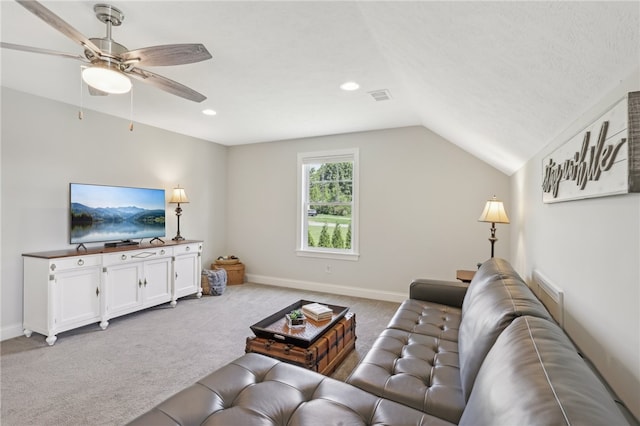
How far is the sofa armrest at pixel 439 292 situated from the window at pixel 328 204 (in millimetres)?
1835

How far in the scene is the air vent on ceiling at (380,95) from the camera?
9.77ft

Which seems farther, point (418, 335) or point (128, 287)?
point (128, 287)

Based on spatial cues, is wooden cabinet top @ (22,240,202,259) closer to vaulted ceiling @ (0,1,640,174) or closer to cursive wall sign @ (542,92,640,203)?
vaulted ceiling @ (0,1,640,174)

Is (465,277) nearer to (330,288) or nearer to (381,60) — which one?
(330,288)

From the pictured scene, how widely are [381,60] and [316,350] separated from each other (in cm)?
222

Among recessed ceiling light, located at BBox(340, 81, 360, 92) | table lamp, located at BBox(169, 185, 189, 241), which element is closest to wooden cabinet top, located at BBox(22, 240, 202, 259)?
table lamp, located at BBox(169, 185, 189, 241)

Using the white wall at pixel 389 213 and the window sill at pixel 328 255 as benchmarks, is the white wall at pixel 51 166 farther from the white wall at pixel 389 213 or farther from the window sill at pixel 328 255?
the window sill at pixel 328 255

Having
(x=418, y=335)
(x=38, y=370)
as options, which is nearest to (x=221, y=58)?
(x=418, y=335)

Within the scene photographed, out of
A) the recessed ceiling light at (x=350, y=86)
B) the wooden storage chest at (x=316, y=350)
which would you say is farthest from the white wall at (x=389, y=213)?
the wooden storage chest at (x=316, y=350)

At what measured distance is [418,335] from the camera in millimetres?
2043

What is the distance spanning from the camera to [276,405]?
1289mm

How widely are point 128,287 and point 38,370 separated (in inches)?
48.1

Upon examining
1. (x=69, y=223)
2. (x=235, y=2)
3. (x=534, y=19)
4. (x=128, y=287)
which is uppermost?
(x=235, y=2)

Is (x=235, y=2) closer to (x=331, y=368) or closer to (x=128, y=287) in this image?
(x=331, y=368)
